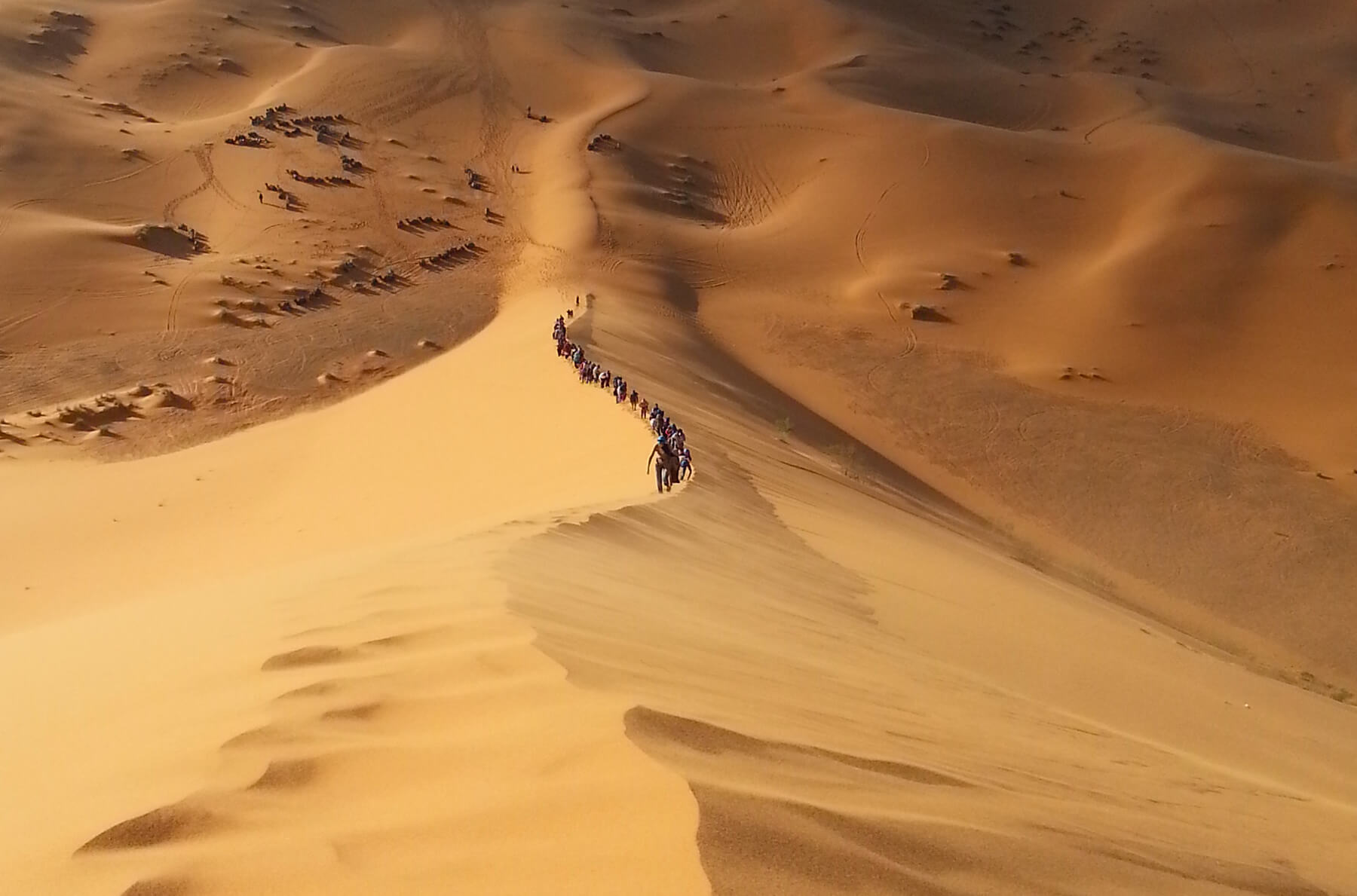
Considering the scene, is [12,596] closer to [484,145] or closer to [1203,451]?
[1203,451]

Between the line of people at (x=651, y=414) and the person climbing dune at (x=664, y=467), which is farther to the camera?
the line of people at (x=651, y=414)

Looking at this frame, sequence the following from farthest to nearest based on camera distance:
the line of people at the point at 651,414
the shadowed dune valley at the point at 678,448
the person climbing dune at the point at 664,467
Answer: the line of people at the point at 651,414 < the person climbing dune at the point at 664,467 < the shadowed dune valley at the point at 678,448

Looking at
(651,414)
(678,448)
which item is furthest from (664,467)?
(651,414)

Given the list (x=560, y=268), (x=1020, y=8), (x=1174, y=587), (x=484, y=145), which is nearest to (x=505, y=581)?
(x=1174, y=587)

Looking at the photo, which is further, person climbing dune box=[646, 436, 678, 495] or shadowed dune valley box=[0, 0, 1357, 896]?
person climbing dune box=[646, 436, 678, 495]

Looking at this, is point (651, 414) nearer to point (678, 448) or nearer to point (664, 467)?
point (678, 448)
